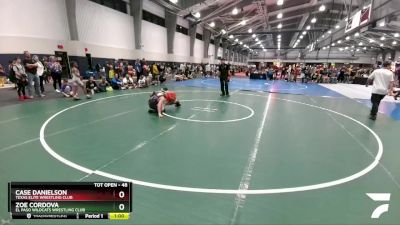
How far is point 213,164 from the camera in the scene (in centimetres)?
486

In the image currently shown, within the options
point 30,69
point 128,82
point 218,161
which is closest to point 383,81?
point 218,161

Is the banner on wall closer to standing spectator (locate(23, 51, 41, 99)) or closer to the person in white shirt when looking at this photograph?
the person in white shirt

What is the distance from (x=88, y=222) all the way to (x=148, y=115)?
5991 mm

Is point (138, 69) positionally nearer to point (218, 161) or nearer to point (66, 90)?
point (66, 90)

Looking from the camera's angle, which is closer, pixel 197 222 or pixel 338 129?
pixel 197 222

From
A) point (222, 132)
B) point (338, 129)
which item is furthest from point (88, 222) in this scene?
point (338, 129)

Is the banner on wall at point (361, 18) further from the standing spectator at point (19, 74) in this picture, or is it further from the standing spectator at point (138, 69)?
the standing spectator at point (19, 74)

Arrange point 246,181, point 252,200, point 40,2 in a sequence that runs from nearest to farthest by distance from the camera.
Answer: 1. point 252,200
2. point 246,181
3. point 40,2

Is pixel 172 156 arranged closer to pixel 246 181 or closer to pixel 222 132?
pixel 246 181
